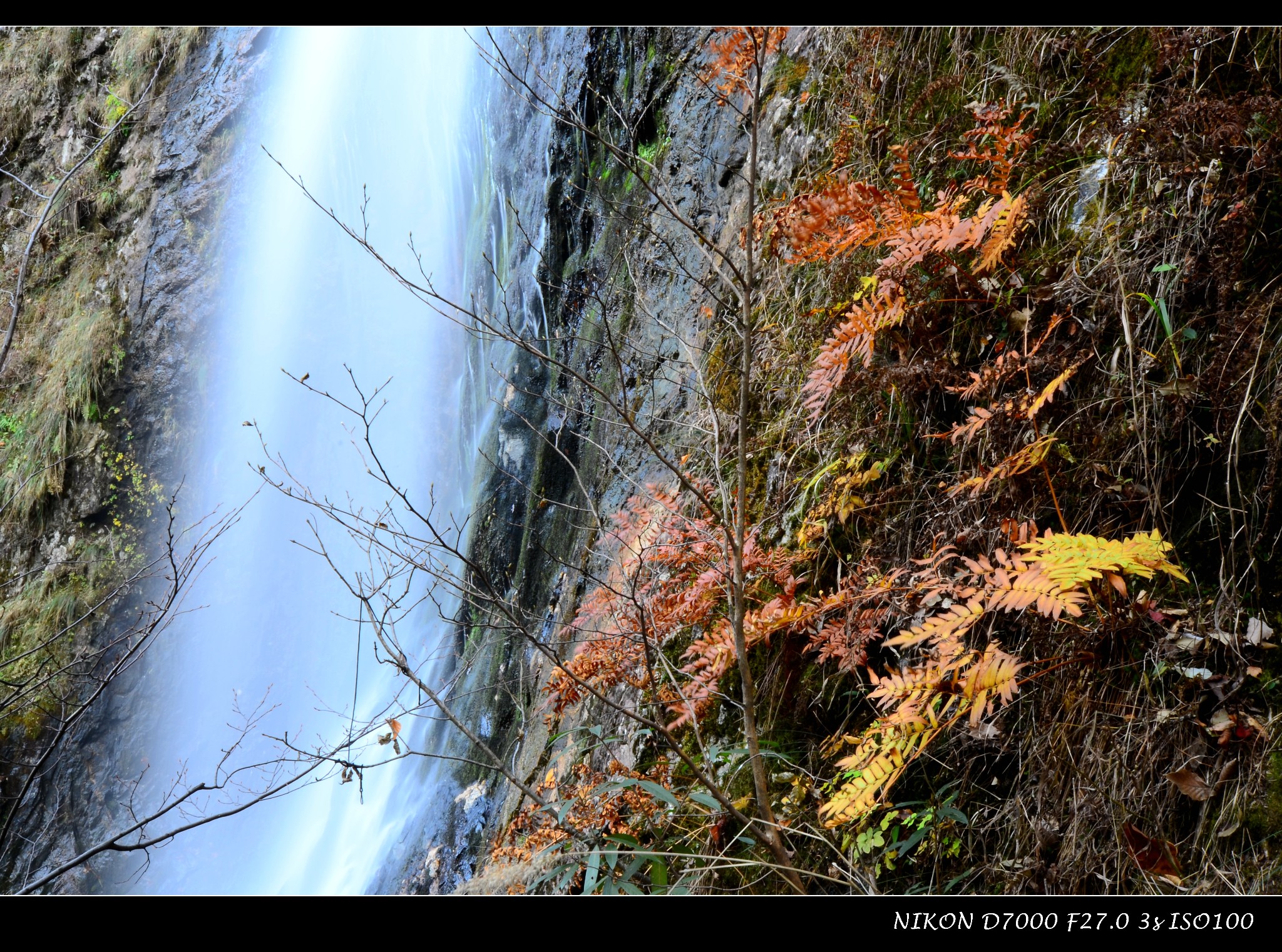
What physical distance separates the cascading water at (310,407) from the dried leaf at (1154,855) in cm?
538

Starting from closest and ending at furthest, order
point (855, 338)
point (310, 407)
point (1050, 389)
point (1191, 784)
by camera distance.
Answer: point (1191, 784), point (1050, 389), point (855, 338), point (310, 407)

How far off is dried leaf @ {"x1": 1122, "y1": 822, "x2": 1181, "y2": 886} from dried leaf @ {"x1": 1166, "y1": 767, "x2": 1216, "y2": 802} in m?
0.10

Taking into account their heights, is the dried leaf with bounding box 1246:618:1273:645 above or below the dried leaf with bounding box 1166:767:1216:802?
above

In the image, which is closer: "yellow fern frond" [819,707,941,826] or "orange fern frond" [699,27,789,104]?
"yellow fern frond" [819,707,941,826]

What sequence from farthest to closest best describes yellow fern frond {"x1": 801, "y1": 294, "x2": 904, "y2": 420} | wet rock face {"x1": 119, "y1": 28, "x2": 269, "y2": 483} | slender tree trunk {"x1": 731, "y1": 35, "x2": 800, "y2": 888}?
wet rock face {"x1": 119, "y1": 28, "x2": 269, "y2": 483}
yellow fern frond {"x1": 801, "y1": 294, "x2": 904, "y2": 420}
slender tree trunk {"x1": 731, "y1": 35, "x2": 800, "y2": 888}

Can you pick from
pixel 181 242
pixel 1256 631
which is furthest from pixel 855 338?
pixel 181 242

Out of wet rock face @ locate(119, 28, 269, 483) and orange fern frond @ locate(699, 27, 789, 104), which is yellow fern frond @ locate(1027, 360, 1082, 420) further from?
wet rock face @ locate(119, 28, 269, 483)

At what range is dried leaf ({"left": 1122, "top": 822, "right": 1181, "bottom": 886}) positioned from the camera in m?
1.33

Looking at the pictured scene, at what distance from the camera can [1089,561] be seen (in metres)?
1.42

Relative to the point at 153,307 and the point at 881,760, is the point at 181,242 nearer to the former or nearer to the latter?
the point at 153,307

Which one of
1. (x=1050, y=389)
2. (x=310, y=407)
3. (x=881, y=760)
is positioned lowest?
(x=881, y=760)

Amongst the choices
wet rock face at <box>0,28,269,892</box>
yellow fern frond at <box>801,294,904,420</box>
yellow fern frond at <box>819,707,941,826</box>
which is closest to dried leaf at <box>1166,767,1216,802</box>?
yellow fern frond at <box>819,707,941,826</box>

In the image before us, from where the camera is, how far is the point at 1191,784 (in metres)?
1.35

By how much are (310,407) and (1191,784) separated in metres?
8.73
